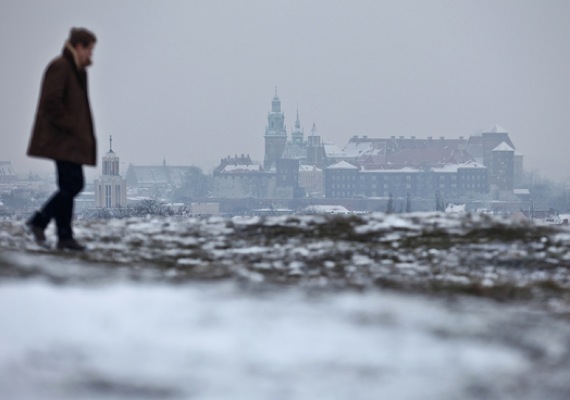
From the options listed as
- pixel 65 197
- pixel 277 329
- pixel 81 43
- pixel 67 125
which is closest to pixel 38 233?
pixel 65 197

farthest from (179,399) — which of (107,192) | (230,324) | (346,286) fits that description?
(107,192)

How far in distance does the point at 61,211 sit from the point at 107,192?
187158 millimetres

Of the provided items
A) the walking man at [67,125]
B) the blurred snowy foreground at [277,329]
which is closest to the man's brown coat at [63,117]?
the walking man at [67,125]

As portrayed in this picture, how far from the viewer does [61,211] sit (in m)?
8.59

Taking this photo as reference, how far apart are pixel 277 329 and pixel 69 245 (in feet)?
10.2

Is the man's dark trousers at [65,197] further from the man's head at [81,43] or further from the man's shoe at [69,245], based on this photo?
the man's head at [81,43]

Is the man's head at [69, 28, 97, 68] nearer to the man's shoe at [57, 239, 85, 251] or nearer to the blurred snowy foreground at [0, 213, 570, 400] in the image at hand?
the man's shoe at [57, 239, 85, 251]

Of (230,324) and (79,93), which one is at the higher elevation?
(79,93)

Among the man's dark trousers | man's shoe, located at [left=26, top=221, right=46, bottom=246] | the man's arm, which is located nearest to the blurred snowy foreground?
the man's dark trousers

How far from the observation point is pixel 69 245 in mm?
8484

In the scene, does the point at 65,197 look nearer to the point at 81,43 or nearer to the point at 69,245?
the point at 69,245

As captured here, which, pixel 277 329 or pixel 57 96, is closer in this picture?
pixel 277 329

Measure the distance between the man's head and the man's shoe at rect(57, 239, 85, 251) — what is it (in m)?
1.01

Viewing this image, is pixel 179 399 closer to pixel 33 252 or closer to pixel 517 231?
pixel 33 252
